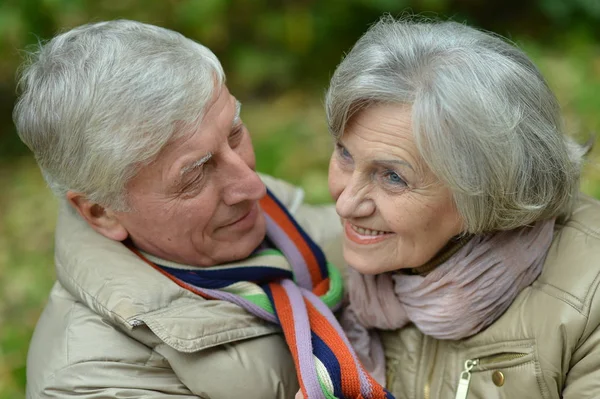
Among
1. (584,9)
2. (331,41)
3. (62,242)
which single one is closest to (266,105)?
(331,41)

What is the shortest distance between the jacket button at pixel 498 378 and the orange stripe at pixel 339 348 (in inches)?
16.4

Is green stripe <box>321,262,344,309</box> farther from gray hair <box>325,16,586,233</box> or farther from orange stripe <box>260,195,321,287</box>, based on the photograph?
gray hair <box>325,16,586,233</box>

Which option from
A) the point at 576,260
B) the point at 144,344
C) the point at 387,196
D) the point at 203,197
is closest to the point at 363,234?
the point at 387,196

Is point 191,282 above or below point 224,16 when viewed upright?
below

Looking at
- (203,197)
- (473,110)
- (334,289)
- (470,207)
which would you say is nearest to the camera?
(473,110)

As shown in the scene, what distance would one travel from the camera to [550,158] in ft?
7.21

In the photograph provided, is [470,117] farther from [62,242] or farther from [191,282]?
[62,242]

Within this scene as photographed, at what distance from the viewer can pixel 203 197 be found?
8.21 feet

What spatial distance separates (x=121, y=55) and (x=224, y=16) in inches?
160

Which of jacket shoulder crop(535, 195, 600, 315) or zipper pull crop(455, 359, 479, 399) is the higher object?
jacket shoulder crop(535, 195, 600, 315)

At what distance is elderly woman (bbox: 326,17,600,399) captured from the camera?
6.85 ft

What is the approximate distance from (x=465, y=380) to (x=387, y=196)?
0.65 metres

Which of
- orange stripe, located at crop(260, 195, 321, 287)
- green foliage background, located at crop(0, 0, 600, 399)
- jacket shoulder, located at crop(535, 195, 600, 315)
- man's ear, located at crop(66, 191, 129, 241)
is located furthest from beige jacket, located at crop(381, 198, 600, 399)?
green foliage background, located at crop(0, 0, 600, 399)

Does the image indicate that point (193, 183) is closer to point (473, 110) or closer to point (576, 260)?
point (473, 110)
